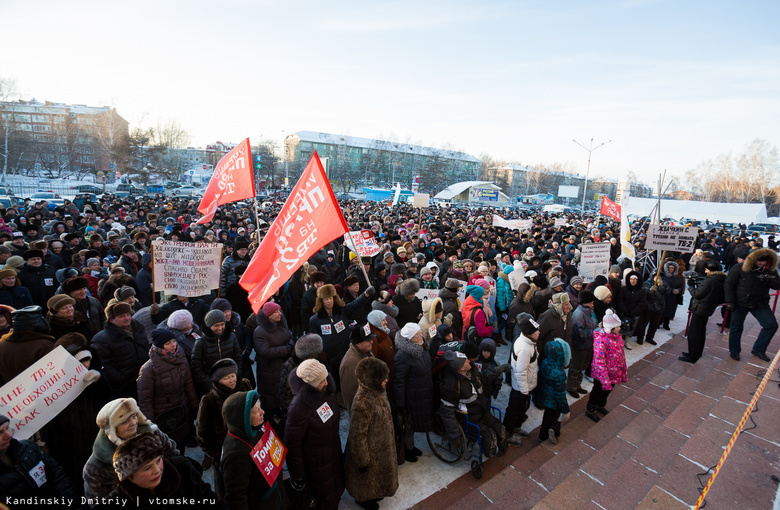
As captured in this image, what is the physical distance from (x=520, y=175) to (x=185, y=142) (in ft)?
309

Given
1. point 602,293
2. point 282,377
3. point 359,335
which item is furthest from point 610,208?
point 282,377

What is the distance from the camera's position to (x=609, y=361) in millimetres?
5102

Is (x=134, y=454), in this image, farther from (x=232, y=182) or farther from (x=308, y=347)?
(x=232, y=182)

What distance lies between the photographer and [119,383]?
12.5ft

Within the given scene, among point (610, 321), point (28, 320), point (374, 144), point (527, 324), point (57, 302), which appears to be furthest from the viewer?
point (374, 144)

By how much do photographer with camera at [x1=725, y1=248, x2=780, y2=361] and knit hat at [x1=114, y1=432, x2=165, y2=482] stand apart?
8705 millimetres

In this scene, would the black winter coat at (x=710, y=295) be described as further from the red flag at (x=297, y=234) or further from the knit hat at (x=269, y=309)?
the knit hat at (x=269, y=309)

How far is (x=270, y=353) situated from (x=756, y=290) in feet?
26.7

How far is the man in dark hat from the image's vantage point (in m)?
6.47

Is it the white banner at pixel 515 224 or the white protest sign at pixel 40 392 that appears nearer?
the white protest sign at pixel 40 392

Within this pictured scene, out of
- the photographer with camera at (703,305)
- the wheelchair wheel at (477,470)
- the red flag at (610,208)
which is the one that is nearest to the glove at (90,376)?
the wheelchair wheel at (477,470)

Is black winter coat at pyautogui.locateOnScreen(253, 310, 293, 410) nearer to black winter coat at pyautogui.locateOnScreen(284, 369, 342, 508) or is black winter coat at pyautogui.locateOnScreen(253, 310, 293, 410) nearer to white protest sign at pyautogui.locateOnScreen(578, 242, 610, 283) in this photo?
black winter coat at pyautogui.locateOnScreen(284, 369, 342, 508)

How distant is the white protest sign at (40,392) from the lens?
2805mm

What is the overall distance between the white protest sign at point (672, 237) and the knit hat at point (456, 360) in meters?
7.40
